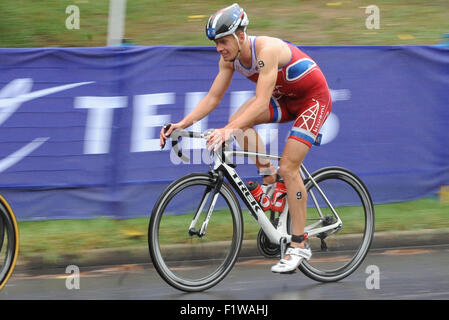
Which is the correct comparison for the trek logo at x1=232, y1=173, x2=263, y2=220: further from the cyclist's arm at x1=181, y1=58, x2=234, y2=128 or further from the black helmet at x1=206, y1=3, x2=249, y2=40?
the black helmet at x1=206, y1=3, x2=249, y2=40

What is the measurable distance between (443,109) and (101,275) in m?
4.48

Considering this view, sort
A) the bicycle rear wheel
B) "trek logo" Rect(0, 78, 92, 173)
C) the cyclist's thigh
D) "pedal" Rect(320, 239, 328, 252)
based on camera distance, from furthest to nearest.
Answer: "trek logo" Rect(0, 78, 92, 173) → "pedal" Rect(320, 239, 328, 252) → the bicycle rear wheel → the cyclist's thigh

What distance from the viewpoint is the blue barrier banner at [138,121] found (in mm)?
7938

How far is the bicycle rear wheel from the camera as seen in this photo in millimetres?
6676

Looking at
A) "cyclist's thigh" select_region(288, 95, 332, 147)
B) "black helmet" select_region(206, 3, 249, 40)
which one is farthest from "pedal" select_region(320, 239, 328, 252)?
"black helmet" select_region(206, 3, 249, 40)

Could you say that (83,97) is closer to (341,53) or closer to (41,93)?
(41,93)

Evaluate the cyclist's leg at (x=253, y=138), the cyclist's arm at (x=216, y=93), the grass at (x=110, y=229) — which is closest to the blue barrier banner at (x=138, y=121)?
the grass at (x=110, y=229)

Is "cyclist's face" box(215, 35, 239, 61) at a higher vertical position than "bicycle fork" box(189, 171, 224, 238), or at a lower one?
higher

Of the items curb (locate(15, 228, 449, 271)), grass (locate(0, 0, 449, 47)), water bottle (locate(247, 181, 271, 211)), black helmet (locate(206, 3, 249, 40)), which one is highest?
grass (locate(0, 0, 449, 47))

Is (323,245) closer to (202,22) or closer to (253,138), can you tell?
(253,138)

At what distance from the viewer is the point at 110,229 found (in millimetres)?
7770

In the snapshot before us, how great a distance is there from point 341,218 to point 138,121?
2406 mm

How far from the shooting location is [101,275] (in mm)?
6926

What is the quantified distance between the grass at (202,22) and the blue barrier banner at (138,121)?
3.12 m
